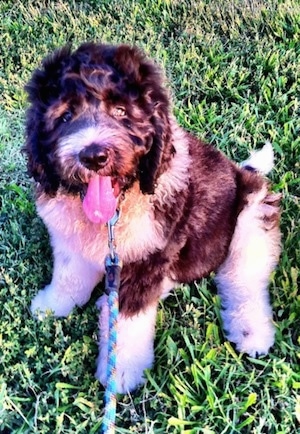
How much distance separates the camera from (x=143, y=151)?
278 cm

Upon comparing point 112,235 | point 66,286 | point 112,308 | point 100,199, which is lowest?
point 66,286

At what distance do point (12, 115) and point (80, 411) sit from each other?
2.76m

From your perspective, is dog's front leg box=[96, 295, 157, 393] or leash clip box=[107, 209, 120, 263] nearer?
leash clip box=[107, 209, 120, 263]

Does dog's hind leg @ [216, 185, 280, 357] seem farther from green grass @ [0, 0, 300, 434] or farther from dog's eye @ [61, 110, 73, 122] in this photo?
dog's eye @ [61, 110, 73, 122]

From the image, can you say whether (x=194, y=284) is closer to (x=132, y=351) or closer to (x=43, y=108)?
(x=132, y=351)

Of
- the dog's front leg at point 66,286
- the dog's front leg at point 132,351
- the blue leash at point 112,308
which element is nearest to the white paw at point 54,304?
the dog's front leg at point 66,286

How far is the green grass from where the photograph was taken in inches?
122

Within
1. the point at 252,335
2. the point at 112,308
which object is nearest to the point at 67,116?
the point at 112,308

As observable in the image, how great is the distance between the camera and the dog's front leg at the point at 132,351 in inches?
125

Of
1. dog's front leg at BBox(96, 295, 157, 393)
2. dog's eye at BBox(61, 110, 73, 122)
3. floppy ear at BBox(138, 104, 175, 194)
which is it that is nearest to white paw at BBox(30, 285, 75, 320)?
dog's front leg at BBox(96, 295, 157, 393)

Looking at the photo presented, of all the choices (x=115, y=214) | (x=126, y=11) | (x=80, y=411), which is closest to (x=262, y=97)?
(x=126, y=11)

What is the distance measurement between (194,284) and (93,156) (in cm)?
140

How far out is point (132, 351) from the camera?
3234 millimetres

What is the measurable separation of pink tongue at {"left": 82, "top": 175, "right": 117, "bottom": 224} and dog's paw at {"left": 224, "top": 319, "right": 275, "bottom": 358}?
1057 mm
